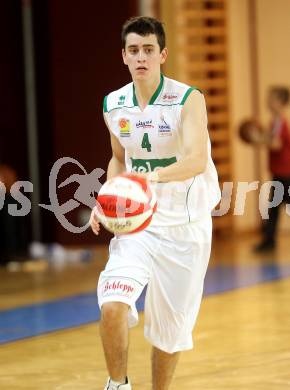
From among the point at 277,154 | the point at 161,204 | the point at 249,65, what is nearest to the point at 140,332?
the point at 161,204

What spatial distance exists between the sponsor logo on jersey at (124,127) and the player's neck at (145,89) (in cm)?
11

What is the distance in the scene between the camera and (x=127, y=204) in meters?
5.00

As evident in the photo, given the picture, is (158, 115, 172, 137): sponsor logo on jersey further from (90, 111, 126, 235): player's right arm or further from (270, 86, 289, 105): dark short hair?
(270, 86, 289, 105): dark short hair

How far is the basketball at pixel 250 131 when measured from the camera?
1360 centimetres

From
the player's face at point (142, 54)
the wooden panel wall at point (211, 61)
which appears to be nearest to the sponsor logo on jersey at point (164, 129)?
the player's face at point (142, 54)

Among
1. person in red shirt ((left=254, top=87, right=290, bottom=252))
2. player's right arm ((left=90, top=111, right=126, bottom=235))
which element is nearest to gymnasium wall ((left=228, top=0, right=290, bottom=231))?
person in red shirt ((left=254, top=87, right=290, bottom=252))

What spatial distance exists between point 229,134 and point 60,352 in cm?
797

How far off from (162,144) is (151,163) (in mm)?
114

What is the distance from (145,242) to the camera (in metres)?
5.39

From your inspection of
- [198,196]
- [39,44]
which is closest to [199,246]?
[198,196]

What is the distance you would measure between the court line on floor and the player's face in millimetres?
3063

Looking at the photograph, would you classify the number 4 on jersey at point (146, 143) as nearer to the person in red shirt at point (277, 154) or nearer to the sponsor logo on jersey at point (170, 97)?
the sponsor logo on jersey at point (170, 97)

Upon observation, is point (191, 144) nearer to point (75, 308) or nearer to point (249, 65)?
point (75, 308)

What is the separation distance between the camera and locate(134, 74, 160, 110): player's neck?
5441 millimetres
